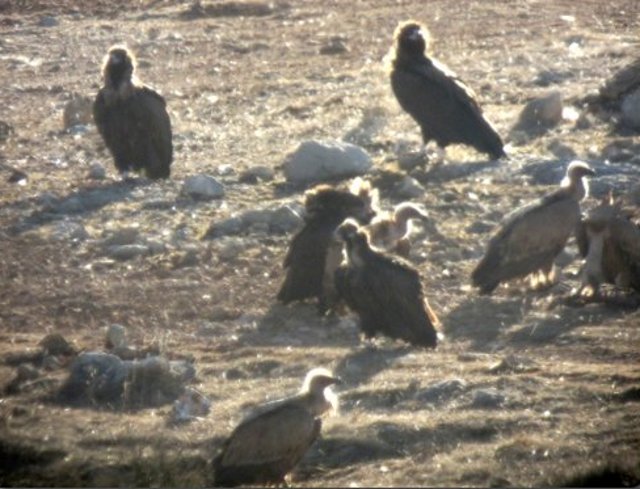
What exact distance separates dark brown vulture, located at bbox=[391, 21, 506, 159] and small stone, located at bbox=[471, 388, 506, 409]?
6095 mm

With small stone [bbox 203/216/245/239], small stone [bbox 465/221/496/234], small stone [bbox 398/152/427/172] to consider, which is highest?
small stone [bbox 398/152/427/172]

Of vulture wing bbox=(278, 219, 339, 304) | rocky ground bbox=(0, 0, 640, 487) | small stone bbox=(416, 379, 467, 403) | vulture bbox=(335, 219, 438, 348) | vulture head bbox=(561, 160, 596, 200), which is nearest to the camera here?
rocky ground bbox=(0, 0, 640, 487)

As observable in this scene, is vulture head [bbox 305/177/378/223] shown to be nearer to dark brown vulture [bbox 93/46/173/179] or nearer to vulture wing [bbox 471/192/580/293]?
vulture wing [bbox 471/192/580/293]

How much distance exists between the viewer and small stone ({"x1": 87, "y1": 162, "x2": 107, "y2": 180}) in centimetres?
1567

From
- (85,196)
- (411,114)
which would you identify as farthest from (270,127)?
(85,196)

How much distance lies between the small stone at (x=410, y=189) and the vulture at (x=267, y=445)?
5.96 m

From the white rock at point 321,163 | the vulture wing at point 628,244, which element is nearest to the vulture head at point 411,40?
the white rock at point 321,163

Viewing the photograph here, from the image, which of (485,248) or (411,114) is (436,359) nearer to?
(485,248)

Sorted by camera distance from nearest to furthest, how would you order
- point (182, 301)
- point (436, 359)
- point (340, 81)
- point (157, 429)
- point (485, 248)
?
point (157, 429)
point (436, 359)
point (182, 301)
point (485, 248)
point (340, 81)

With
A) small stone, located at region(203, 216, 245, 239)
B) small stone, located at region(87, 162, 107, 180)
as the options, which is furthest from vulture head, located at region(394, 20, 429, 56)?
small stone, located at region(203, 216, 245, 239)

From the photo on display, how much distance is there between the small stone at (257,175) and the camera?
15.3 meters

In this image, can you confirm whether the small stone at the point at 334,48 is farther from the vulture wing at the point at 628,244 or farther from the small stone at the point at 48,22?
the vulture wing at the point at 628,244

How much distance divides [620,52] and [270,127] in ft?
15.5

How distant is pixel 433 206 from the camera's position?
1420 centimetres
